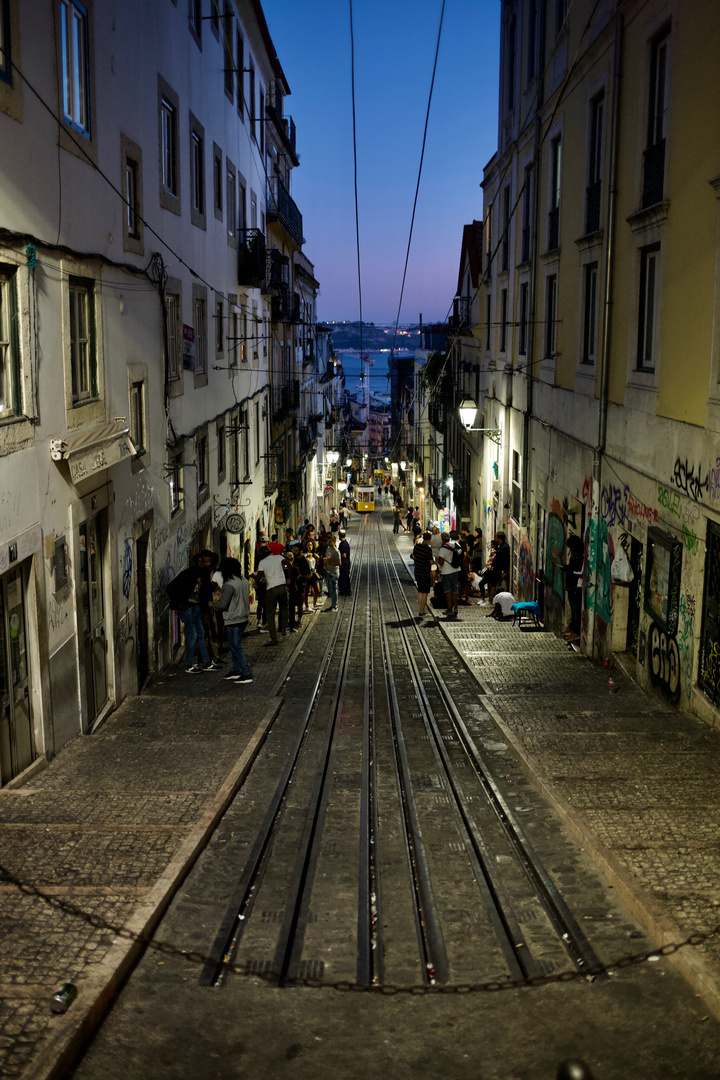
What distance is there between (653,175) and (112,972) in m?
10.2

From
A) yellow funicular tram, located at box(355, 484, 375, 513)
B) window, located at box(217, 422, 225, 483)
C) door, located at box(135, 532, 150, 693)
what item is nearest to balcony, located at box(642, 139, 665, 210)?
door, located at box(135, 532, 150, 693)

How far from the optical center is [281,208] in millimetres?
29984

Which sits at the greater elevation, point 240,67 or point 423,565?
point 240,67

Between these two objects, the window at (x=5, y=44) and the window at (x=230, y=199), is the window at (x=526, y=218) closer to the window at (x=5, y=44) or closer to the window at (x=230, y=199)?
the window at (x=230, y=199)

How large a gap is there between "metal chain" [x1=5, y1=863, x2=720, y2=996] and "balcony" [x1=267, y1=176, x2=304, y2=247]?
85.1 ft

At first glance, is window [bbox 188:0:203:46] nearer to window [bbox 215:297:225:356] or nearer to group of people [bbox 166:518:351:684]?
window [bbox 215:297:225:356]

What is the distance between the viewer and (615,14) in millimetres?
12070

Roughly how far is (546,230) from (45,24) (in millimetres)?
11665

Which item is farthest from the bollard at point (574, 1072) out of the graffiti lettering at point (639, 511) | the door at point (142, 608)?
the door at point (142, 608)

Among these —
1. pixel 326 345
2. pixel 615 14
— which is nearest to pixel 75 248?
pixel 615 14

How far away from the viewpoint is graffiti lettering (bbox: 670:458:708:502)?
887cm

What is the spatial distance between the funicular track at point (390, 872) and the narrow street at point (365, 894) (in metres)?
0.02

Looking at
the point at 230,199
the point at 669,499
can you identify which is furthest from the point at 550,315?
the point at 669,499

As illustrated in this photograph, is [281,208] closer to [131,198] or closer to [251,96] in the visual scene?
[251,96]
